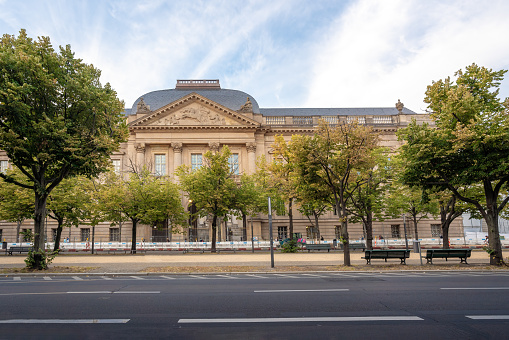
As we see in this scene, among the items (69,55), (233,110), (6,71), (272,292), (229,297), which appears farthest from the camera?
(233,110)

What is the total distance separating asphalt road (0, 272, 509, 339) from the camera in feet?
20.2

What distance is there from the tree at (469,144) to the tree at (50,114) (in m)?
15.7

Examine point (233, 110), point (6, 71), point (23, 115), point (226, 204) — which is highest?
point (233, 110)

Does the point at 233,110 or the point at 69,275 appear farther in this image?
the point at 233,110

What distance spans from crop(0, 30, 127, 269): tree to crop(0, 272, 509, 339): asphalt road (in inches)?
286

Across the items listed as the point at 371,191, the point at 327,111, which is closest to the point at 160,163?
the point at 327,111

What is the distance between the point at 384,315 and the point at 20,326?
6.98 m

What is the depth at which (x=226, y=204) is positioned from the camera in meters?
34.5

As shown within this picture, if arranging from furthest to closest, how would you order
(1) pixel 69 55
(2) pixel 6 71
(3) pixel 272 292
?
1. (1) pixel 69 55
2. (2) pixel 6 71
3. (3) pixel 272 292

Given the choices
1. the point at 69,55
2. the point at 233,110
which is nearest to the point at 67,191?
the point at 69,55

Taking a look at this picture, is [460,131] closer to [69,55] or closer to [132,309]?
[132,309]

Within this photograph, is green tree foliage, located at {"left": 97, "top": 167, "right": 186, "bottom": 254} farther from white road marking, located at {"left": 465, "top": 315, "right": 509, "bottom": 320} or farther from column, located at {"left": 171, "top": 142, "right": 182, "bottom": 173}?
white road marking, located at {"left": 465, "top": 315, "right": 509, "bottom": 320}

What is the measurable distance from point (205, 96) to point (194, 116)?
6.23m

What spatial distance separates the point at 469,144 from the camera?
57.4ft
